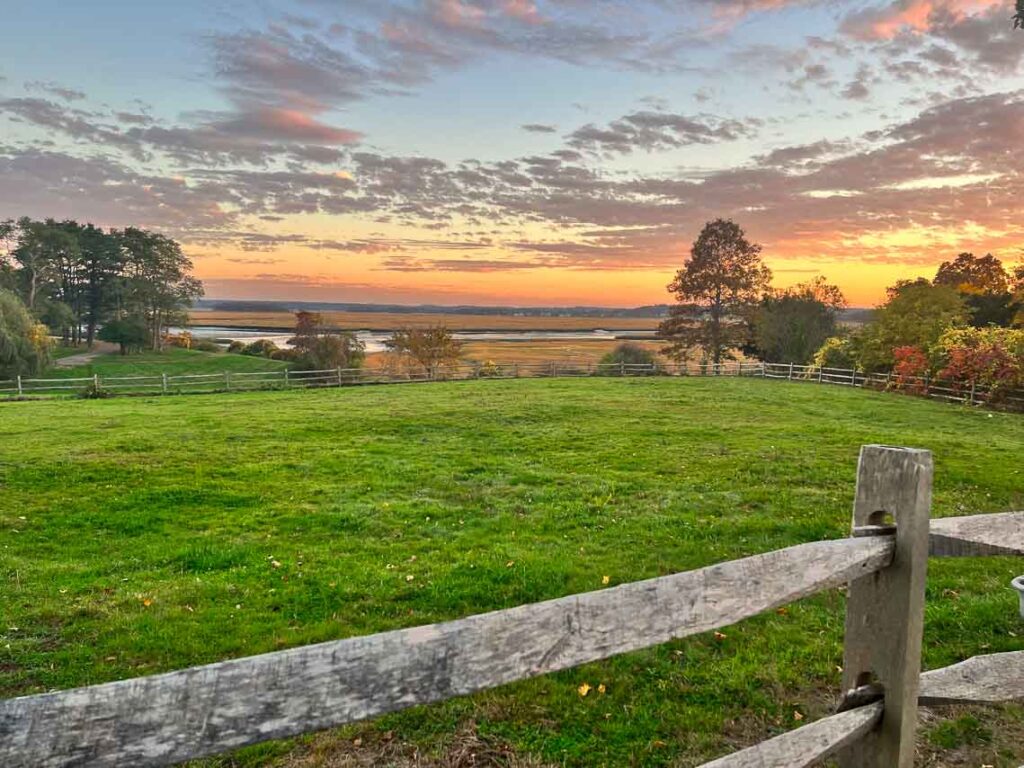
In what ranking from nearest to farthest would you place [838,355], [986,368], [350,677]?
1. [350,677]
2. [986,368]
3. [838,355]

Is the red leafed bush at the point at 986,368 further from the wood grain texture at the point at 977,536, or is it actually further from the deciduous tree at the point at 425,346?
the deciduous tree at the point at 425,346

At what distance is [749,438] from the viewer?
560 inches

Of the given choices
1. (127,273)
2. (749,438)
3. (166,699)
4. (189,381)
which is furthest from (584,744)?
(127,273)

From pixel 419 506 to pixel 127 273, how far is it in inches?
2633

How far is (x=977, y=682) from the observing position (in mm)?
2635

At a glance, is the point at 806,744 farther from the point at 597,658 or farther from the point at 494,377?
the point at 494,377

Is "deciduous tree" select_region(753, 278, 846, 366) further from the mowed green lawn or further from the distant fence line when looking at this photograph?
the mowed green lawn

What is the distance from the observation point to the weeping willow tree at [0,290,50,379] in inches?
1348

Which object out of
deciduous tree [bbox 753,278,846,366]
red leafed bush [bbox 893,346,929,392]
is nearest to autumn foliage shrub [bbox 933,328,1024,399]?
red leafed bush [bbox 893,346,929,392]

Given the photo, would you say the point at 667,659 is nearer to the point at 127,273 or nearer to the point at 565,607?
the point at 565,607

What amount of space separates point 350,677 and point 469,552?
18.1ft

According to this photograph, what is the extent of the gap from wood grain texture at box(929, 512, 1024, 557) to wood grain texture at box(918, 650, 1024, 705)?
64 centimetres

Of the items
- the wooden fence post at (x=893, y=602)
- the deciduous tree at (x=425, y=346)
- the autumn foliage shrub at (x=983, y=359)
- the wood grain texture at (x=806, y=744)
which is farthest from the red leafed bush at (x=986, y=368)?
the deciduous tree at (x=425, y=346)

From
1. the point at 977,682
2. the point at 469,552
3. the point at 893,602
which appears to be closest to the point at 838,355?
the point at 469,552
